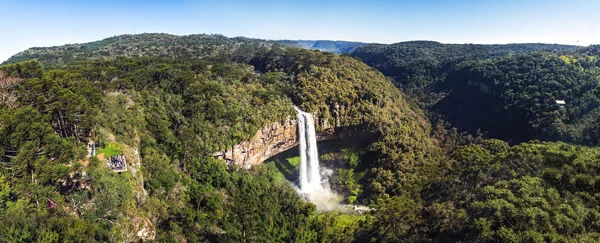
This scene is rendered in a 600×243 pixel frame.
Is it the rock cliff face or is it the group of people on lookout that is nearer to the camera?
the group of people on lookout

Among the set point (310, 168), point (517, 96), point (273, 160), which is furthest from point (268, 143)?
point (517, 96)

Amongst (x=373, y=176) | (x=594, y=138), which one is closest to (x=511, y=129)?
(x=594, y=138)

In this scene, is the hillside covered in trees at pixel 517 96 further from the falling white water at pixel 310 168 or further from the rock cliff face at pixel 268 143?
the falling white water at pixel 310 168

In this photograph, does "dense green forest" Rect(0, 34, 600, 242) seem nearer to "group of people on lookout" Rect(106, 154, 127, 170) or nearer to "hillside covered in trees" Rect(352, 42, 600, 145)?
"hillside covered in trees" Rect(352, 42, 600, 145)

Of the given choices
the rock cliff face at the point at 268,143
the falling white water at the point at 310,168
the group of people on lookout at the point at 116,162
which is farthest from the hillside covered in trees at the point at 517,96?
the group of people on lookout at the point at 116,162

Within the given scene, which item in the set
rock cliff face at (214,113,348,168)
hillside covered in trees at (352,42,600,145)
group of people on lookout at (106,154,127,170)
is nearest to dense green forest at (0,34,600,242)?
hillside covered in trees at (352,42,600,145)

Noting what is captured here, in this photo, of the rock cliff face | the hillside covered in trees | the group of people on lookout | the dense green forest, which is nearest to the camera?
the dense green forest
